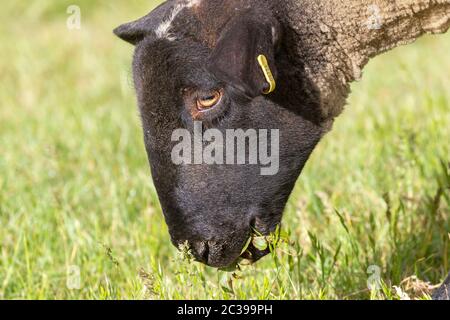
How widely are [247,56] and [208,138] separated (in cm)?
51

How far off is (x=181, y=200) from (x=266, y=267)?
3.33 ft

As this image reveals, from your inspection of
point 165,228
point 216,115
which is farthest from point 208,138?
point 165,228

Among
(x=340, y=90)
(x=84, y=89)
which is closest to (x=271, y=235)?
(x=340, y=90)

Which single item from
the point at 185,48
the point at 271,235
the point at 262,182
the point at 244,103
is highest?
the point at 185,48

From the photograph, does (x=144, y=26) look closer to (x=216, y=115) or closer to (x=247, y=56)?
(x=216, y=115)

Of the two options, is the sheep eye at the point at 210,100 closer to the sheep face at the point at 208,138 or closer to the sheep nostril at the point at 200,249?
the sheep face at the point at 208,138

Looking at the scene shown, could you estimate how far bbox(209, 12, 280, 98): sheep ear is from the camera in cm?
355

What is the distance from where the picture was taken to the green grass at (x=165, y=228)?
4473 millimetres

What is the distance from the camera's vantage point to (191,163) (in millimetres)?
3963

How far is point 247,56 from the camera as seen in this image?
11.8 ft

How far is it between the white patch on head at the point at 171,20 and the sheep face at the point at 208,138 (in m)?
0.01

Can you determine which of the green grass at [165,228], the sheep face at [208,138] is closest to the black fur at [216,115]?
the sheep face at [208,138]

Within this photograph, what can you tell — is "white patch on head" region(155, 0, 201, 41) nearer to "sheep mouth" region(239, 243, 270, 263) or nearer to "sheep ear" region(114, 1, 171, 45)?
"sheep ear" region(114, 1, 171, 45)
